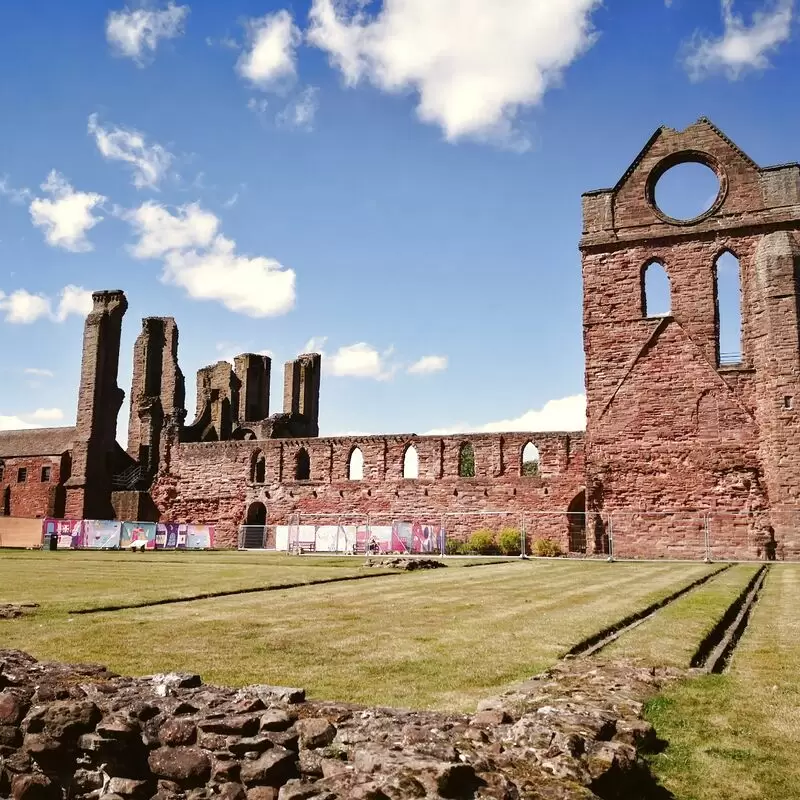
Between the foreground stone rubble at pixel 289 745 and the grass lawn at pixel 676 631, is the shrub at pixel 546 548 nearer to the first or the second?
the grass lawn at pixel 676 631

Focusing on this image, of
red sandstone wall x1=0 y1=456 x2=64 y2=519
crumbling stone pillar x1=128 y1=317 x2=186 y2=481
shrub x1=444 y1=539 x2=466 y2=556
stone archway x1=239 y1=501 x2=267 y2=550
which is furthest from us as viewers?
crumbling stone pillar x1=128 y1=317 x2=186 y2=481

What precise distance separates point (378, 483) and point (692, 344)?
584 inches

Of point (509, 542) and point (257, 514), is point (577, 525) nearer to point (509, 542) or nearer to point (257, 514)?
point (509, 542)

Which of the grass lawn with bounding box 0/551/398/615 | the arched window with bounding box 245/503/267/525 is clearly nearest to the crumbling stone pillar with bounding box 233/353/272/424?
the arched window with bounding box 245/503/267/525

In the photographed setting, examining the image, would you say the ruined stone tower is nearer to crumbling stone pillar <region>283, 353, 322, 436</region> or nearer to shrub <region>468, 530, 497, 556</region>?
shrub <region>468, 530, 497, 556</region>

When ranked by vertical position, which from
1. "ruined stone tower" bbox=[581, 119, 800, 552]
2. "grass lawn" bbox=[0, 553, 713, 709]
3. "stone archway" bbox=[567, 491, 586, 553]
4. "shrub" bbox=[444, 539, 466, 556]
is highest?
"ruined stone tower" bbox=[581, 119, 800, 552]

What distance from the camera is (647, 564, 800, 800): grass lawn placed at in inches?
167

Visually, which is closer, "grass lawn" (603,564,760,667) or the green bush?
"grass lawn" (603,564,760,667)

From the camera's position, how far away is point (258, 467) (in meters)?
39.8

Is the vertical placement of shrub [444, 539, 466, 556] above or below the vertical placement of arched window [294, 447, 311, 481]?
below

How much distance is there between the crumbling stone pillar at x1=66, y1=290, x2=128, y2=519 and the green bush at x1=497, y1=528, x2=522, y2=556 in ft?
75.0

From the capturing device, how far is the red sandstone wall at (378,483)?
32.8m

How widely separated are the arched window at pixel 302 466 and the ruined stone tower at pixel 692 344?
14915 mm

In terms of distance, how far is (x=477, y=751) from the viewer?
4.04 metres
